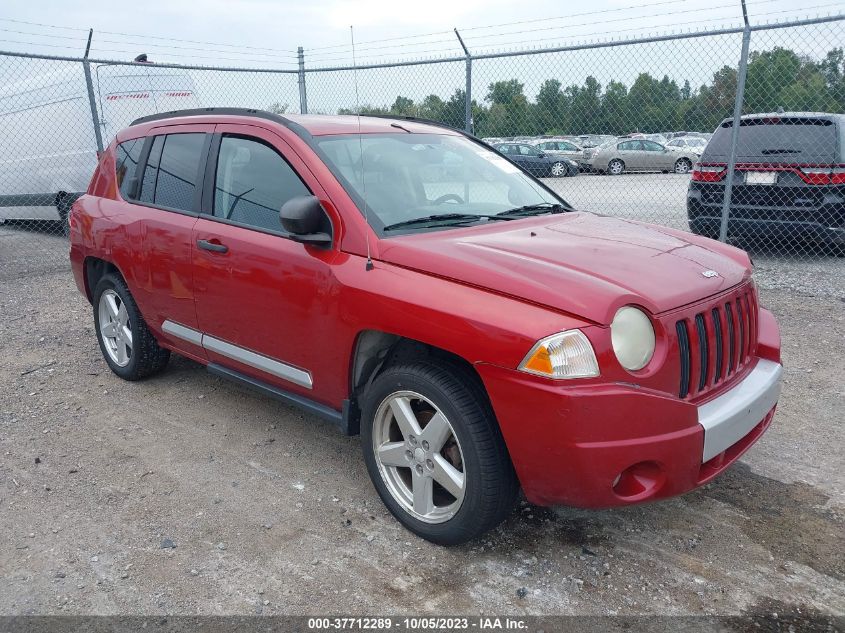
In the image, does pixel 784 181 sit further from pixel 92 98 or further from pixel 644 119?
pixel 92 98

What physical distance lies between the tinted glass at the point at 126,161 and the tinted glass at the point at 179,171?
0.37 metres

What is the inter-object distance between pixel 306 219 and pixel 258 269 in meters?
0.53

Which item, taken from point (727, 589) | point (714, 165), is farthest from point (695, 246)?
point (714, 165)

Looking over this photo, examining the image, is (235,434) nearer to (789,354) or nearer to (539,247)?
(539,247)

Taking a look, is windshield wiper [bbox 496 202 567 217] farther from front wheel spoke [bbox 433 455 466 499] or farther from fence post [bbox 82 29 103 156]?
fence post [bbox 82 29 103 156]

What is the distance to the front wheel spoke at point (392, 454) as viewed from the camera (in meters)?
3.08

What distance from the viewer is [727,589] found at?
9.00 ft

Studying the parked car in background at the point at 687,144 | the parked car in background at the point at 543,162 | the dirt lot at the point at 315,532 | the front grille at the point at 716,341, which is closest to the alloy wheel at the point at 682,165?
the parked car in background at the point at 687,144

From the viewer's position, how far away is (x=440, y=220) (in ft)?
11.2

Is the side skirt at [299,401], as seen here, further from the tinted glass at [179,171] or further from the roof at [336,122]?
the roof at [336,122]

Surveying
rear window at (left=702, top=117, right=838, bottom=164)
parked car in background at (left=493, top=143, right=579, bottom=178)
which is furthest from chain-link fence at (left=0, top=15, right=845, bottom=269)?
parked car in background at (left=493, top=143, right=579, bottom=178)

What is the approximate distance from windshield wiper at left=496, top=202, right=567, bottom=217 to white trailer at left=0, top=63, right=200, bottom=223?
299 inches

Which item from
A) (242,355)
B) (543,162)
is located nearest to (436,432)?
(242,355)

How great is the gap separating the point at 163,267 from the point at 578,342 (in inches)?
106
